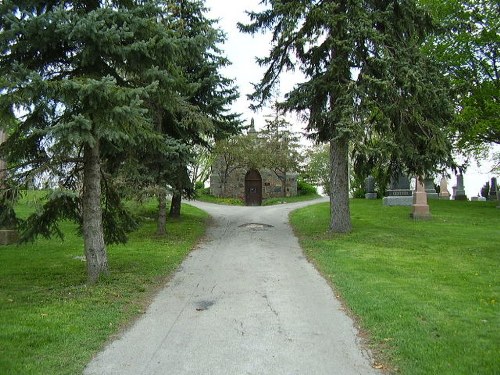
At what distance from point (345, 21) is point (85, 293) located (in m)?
11.7

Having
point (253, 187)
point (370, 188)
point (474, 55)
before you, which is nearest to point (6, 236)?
point (474, 55)

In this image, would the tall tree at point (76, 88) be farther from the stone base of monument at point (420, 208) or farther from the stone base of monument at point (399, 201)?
the stone base of monument at point (399, 201)

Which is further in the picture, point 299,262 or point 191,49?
point 299,262

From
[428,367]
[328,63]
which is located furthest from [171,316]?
[328,63]

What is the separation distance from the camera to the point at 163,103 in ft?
32.1

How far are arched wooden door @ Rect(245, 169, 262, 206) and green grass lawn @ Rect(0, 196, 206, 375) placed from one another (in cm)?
2817

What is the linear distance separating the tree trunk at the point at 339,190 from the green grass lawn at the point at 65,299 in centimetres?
545

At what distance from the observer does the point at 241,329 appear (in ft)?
21.3

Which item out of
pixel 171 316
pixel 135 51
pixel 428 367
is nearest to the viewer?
pixel 428 367

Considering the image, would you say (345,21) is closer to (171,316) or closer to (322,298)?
(322,298)

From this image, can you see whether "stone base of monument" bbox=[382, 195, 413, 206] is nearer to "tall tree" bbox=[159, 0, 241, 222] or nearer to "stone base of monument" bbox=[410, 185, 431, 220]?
"stone base of monument" bbox=[410, 185, 431, 220]

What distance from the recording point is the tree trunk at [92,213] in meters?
9.02

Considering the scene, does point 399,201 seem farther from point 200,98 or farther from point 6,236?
point 6,236

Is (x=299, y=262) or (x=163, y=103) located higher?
(x=163, y=103)
